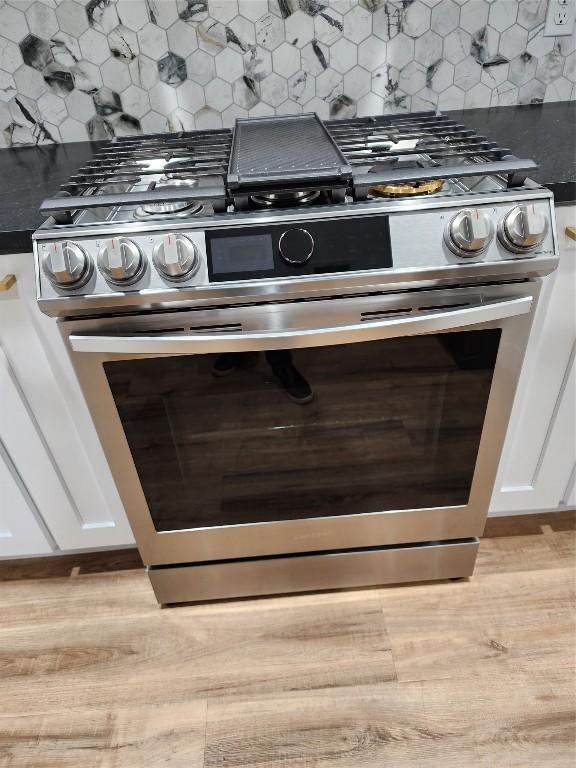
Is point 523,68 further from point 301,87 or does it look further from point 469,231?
point 469,231

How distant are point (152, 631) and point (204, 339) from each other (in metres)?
0.79

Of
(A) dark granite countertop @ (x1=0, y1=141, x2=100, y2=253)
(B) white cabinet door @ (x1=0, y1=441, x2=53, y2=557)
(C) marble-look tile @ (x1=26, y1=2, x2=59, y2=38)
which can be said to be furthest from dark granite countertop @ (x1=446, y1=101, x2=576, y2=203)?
(B) white cabinet door @ (x1=0, y1=441, x2=53, y2=557)

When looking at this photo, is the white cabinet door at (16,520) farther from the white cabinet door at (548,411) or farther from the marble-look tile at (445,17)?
the marble-look tile at (445,17)

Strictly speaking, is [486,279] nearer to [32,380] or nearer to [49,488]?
[32,380]

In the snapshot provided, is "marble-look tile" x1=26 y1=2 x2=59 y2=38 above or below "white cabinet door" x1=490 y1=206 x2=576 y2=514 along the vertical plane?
above

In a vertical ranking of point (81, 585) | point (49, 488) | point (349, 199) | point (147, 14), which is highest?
point (147, 14)

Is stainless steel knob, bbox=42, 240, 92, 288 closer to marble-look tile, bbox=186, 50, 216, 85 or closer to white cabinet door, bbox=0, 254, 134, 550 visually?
white cabinet door, bbox=0, 254, 134, 550

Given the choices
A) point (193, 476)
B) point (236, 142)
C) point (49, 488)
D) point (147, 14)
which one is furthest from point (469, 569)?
point (147, 14)

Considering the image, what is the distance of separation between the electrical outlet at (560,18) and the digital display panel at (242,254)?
100cm

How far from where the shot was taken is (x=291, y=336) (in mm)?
859

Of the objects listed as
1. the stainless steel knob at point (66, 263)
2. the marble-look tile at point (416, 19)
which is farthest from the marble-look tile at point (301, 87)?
the stainless steel knob at point (66, 263)

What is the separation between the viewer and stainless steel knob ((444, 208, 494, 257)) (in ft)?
2.66

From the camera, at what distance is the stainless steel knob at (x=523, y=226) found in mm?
820

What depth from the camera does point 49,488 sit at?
3.90ft
